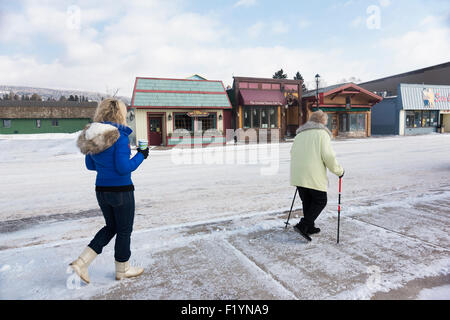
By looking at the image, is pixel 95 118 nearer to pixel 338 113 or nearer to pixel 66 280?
pixel 66 280

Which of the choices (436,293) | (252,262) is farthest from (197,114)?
(436,293)

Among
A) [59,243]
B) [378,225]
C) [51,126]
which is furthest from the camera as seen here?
[51,126]

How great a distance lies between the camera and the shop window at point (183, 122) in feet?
74.8

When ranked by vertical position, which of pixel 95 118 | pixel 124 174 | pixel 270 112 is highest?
pixel 270 112

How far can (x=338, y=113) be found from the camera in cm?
3022

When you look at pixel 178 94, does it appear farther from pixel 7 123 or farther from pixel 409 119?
pixel 7 123

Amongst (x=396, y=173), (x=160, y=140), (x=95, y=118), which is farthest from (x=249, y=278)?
(x=160, y=140)

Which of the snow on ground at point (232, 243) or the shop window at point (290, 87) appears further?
the shop window at point (290, 87)

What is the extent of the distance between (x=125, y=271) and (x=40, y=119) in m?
46.6

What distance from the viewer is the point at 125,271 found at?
3.15m

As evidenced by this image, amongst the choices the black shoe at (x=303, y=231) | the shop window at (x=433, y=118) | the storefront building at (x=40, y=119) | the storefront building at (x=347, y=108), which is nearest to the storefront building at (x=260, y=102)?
the storefront building at (x=347, y=108)

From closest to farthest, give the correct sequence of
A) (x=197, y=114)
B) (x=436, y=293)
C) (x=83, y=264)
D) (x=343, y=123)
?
(x=436, y=293) → (x=83, y=264) → (x=197, y=114) → (x=343, y=123)

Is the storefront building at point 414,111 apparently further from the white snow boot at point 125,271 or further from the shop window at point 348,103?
the white snow boot at point 125,271
